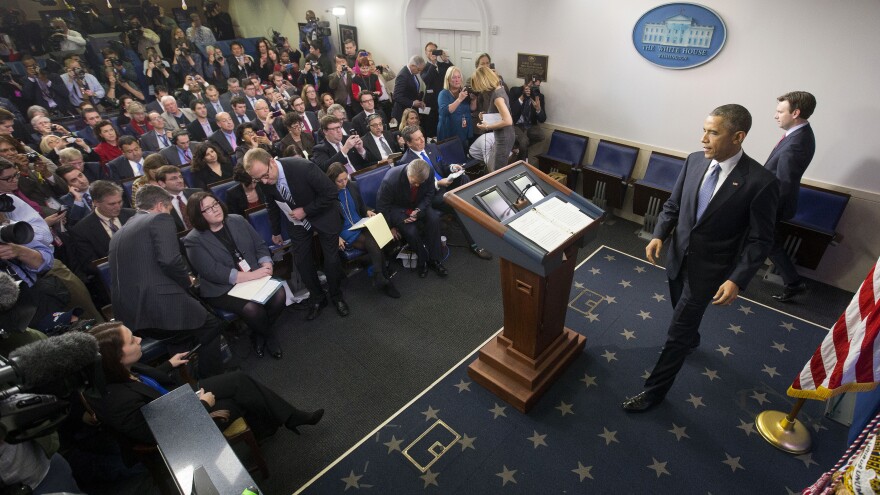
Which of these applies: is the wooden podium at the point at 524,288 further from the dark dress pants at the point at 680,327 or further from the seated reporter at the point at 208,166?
the seated reporter at the point at 208,166

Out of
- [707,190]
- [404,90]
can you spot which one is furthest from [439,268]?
[404,90]

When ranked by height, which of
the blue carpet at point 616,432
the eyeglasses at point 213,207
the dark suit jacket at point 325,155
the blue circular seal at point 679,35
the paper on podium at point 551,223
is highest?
the blue circular seal at point 679,35

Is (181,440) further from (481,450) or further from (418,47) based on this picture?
(418,47)

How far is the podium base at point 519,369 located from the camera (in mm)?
3191

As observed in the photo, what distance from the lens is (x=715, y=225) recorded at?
257 cm

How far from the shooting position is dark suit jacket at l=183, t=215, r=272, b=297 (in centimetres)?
346

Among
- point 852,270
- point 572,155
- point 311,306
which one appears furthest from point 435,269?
point 852,270

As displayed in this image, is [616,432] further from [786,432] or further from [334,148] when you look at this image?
[334,148]

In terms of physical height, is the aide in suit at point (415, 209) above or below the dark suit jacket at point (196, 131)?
below

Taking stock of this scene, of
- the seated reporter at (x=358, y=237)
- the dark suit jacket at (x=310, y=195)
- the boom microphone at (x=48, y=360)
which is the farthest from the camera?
the seated reporter at (x=358, y=237)

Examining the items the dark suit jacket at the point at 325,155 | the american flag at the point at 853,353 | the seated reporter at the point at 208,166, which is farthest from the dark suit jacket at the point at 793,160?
the seated reporter at the point at 208,166

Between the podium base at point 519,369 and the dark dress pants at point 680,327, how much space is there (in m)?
0.64

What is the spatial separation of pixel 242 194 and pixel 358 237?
47.2 inches

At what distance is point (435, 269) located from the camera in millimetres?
4953
